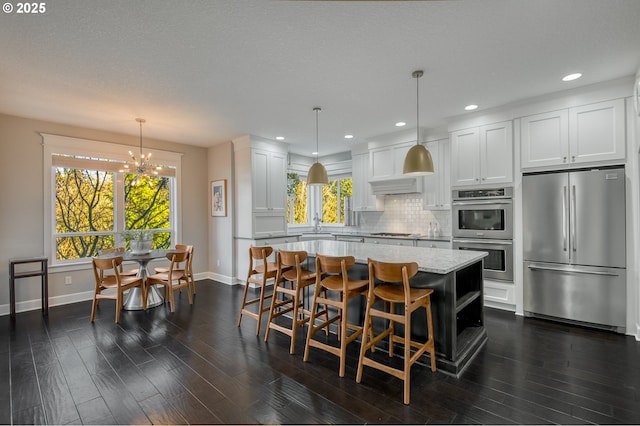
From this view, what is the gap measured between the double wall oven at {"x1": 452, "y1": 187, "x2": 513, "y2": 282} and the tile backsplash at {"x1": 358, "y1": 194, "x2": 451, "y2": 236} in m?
0.76

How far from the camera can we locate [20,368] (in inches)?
102

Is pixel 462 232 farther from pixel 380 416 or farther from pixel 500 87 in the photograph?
pixel 380 416

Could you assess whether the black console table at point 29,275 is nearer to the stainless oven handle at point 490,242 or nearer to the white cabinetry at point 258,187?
the white cabinetry at point 258,187

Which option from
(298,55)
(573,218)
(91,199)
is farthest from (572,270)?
(91,199)

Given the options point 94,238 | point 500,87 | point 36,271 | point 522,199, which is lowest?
point 36,271

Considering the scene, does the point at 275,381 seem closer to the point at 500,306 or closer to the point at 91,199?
the point at 500,306

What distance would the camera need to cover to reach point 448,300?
8.28 ft

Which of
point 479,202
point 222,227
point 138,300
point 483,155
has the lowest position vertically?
point 138,300

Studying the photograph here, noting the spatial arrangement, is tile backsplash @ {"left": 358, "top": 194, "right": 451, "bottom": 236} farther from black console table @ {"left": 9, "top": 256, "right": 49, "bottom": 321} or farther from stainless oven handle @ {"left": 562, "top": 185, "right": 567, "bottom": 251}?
black console table @ {"left": 9, "top": 256, "right": 49, "bottom": 321}

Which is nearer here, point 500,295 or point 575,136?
point 575,136

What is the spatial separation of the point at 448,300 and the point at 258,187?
3928 mm

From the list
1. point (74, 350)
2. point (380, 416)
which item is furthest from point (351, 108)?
point (74, 350)

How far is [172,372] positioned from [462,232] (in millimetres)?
3915

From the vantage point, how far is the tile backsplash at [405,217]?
5.20m
